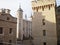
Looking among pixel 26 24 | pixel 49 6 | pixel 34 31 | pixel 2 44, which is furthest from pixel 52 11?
pixel 26 24

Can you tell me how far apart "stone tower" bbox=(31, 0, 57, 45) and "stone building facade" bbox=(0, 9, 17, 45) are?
5053 millimetres

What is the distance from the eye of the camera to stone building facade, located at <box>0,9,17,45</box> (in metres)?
25.2

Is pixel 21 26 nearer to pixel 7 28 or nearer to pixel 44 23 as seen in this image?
pixel 44 23

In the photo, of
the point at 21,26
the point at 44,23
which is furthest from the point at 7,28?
the point at 21,26

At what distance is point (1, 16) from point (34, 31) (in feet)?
26.9

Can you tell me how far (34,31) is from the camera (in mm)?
29641

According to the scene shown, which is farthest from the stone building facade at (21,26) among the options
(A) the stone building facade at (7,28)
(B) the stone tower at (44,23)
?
(A) the stone building facade at (7,28)

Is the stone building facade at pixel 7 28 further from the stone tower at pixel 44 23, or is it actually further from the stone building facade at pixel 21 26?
the stone building facade at pixel 21 26

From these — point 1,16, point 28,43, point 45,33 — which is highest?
point 1,16

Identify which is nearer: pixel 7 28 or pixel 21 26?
pixel 7 28

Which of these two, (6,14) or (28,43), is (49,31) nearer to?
(28,43)

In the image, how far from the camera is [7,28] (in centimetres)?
2595

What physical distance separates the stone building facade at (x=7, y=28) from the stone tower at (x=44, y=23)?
505 centimetres

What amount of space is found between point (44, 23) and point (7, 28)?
791 centimetres
